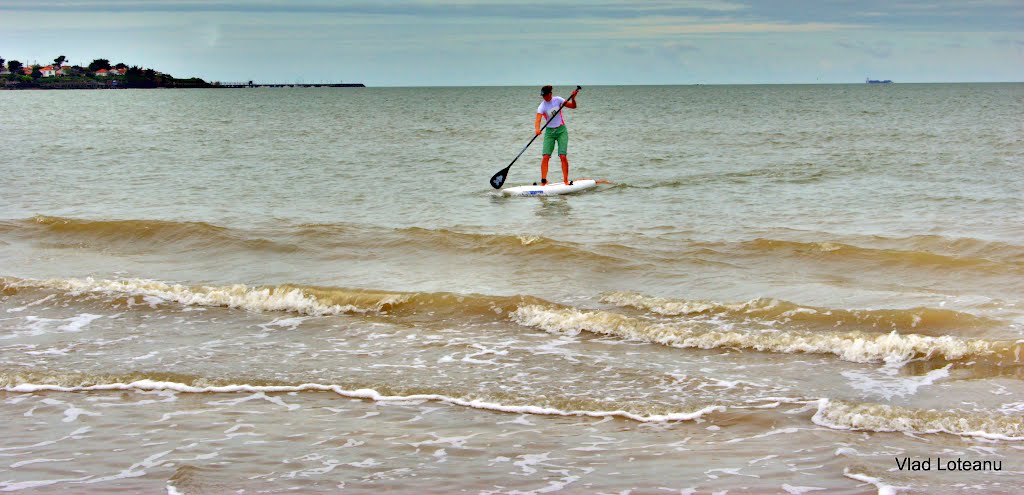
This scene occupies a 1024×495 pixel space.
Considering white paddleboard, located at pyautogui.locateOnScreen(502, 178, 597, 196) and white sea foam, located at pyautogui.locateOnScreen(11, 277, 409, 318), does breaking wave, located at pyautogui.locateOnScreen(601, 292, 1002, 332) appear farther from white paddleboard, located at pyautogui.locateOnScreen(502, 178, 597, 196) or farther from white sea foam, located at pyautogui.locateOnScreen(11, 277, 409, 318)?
white paddleboard, located at pyautogui.locateOnScreen(502, 178, 597, 196)

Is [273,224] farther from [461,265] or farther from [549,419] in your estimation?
[549,419]

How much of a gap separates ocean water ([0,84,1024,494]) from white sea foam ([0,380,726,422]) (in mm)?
30

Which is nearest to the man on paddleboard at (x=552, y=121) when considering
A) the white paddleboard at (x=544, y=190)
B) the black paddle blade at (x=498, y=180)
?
the white paddleboard at (x=544, y=190)

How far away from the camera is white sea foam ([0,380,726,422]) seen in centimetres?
661

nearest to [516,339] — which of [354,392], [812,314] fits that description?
[354,392]

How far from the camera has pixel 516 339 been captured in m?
8.85

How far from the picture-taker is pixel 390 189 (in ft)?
66.2

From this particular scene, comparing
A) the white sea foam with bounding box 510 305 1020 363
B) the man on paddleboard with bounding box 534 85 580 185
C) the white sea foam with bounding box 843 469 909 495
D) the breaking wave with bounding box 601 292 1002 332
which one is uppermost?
the man on paddleboard with bounding box 534 85 580 185

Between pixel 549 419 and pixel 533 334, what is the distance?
2.45 m

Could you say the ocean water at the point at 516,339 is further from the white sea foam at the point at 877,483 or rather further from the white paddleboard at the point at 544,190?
the white paddleboard at the point at 544,190

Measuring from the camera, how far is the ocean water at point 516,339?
573 cm

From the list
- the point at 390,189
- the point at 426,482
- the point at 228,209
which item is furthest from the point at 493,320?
the point at 390,189

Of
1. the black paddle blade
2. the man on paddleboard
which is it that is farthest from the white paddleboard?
the black paddle blade

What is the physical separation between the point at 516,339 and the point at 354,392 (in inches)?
84.2
